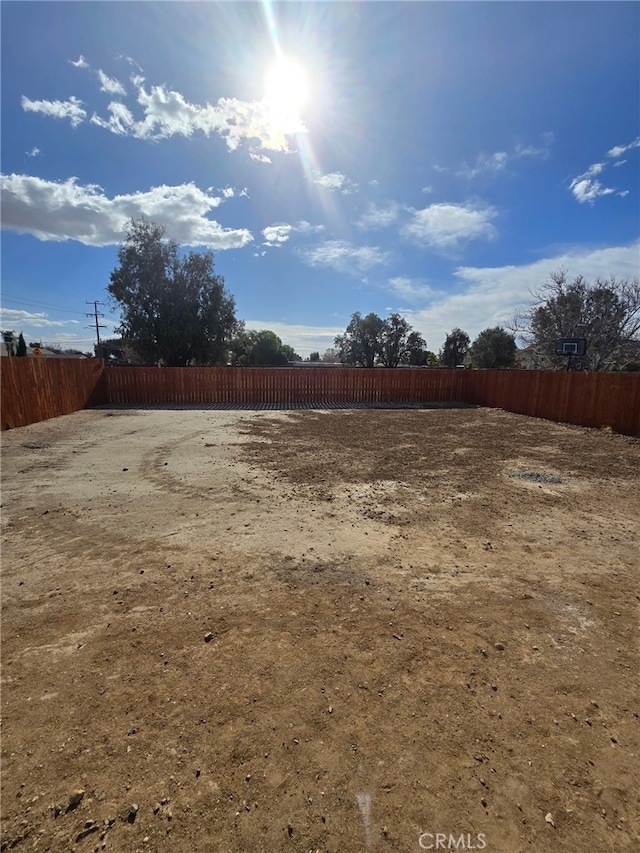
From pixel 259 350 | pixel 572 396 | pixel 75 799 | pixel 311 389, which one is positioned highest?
pixel 259 350

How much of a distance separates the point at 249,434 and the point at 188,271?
19468 mm

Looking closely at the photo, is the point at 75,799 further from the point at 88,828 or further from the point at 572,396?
the point at 572,396

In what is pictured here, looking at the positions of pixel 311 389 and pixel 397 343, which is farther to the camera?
pixel 397 343

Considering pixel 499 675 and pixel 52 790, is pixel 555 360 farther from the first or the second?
pixel 52 790

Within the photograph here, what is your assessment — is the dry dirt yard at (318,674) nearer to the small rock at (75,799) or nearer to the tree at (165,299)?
the small rock at (75,799)

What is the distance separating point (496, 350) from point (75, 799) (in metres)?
48.1

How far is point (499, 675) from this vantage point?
195 centimetres

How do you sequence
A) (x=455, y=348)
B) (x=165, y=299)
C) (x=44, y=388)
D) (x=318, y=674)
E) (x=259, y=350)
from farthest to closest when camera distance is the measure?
1. (x=455, y=348)
2. (x=259, y=350)
3. (x=165, y=299)
4. (x=44, y=388)
5. (x=318, y=674)

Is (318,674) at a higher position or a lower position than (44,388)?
lower

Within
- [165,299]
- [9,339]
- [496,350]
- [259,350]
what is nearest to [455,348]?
[496,350]

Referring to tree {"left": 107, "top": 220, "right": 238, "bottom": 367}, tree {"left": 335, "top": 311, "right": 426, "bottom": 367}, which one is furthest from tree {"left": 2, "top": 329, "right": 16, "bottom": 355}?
tree {"left": 335, "top": 311, "right": 426, "bottom": 367}

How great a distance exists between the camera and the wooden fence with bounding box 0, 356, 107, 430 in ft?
31.1

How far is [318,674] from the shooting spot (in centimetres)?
196

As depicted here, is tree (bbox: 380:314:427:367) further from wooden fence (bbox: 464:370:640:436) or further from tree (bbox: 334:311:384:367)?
wooden fence (bbox: 464:370:640:436)
